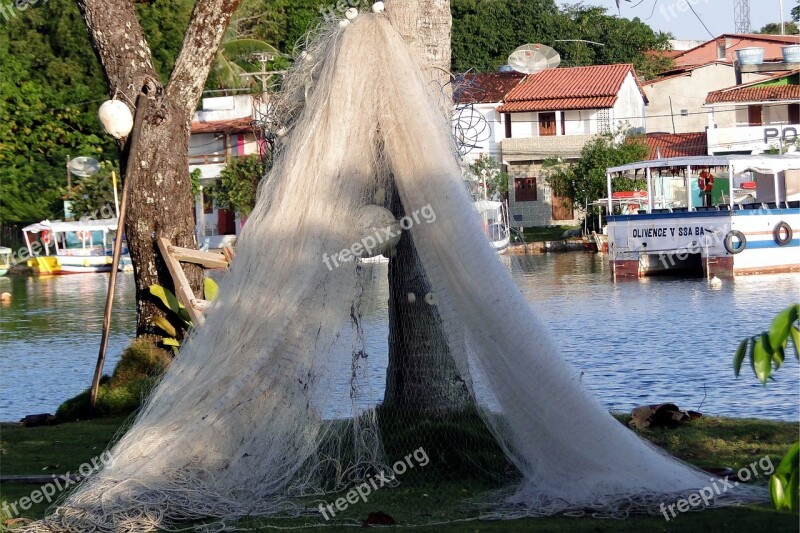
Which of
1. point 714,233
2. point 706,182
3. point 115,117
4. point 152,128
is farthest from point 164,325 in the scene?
point 706,182

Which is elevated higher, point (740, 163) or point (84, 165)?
point (84, 165)

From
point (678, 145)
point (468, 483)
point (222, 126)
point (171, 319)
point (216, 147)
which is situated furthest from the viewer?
point (216, 147)

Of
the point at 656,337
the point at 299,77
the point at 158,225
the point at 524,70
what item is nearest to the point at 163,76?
the point at 524,70

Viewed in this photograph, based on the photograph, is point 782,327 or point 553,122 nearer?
point 782,327

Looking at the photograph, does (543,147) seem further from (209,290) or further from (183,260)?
(183,260)

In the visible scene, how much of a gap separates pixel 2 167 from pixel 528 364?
4150 cm

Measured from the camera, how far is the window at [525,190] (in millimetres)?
46219

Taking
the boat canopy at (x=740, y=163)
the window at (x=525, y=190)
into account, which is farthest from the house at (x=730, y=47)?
the boat canopy at (x=740, y=163)

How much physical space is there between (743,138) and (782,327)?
39822 mm

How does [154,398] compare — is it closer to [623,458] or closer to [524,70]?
[623,458]

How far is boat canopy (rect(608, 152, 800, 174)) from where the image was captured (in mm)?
26656

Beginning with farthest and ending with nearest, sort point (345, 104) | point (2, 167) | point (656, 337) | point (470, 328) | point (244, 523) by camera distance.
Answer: point (2, 167) → point (656, 337) → point (345, 104) → point (470, 328) → point (244, 523)

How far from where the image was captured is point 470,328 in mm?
5855

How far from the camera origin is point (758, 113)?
42.9 meters
